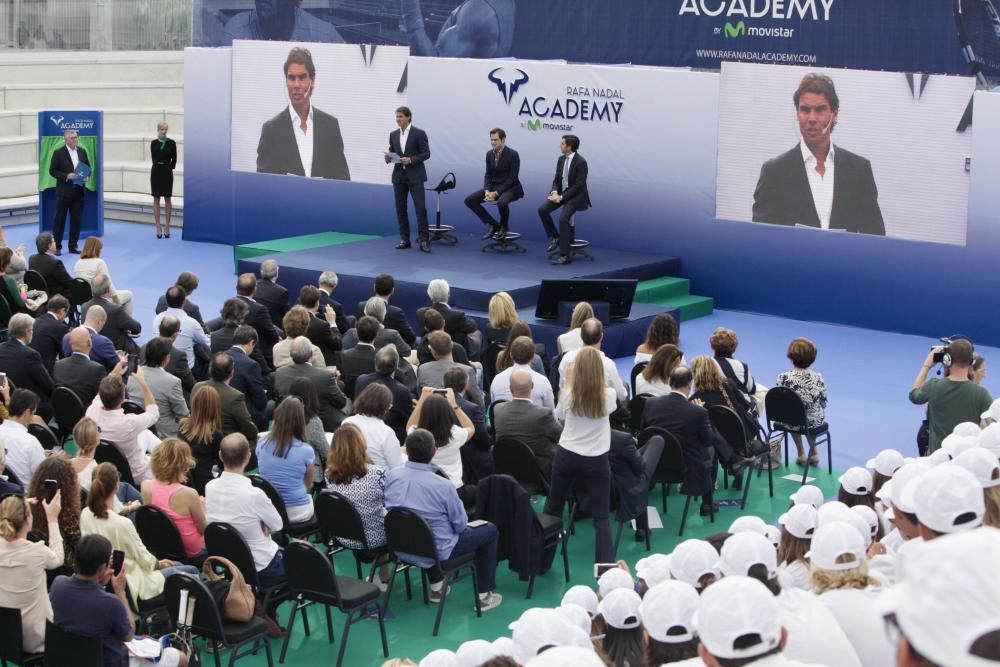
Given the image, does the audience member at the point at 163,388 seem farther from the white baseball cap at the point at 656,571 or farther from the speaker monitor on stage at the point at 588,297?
the speaker monitor on stage at the point at 588,297

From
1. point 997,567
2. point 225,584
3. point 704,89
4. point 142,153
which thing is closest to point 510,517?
point 225,584

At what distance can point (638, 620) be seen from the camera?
5023mm

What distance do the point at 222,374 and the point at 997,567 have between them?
720 centimetres

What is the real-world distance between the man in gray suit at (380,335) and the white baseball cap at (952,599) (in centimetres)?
853

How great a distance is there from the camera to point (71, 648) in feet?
18.9

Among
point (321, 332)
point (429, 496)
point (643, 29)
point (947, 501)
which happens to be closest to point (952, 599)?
point (947, 501)

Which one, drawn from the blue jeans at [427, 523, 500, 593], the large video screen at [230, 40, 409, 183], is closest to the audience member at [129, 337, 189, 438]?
the blue jeans at [427, 523, 500, 593]

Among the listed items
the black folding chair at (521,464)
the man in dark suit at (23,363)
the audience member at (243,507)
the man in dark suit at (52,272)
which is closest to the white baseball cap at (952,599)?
the audience member at (243,507)

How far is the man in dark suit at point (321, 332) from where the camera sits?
1053 cm

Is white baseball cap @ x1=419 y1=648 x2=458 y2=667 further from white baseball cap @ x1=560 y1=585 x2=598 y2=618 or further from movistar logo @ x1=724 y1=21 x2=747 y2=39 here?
movistar logo @ x1=724 y1=21 x2=747 y2=39

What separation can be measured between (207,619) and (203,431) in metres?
1.94

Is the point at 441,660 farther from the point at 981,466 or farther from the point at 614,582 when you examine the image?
the point at 981,466

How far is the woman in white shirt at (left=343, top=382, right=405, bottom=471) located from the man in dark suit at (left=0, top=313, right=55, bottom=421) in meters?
2.84

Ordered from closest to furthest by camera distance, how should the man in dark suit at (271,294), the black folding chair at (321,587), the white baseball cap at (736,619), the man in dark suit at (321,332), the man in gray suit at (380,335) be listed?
the white baseball cap at (736,619)
the black folding chair at (321,587)
the man in gray suit at (380,335)
the man in dark suit at (321,332)
the man in dark suit at (271,294)
